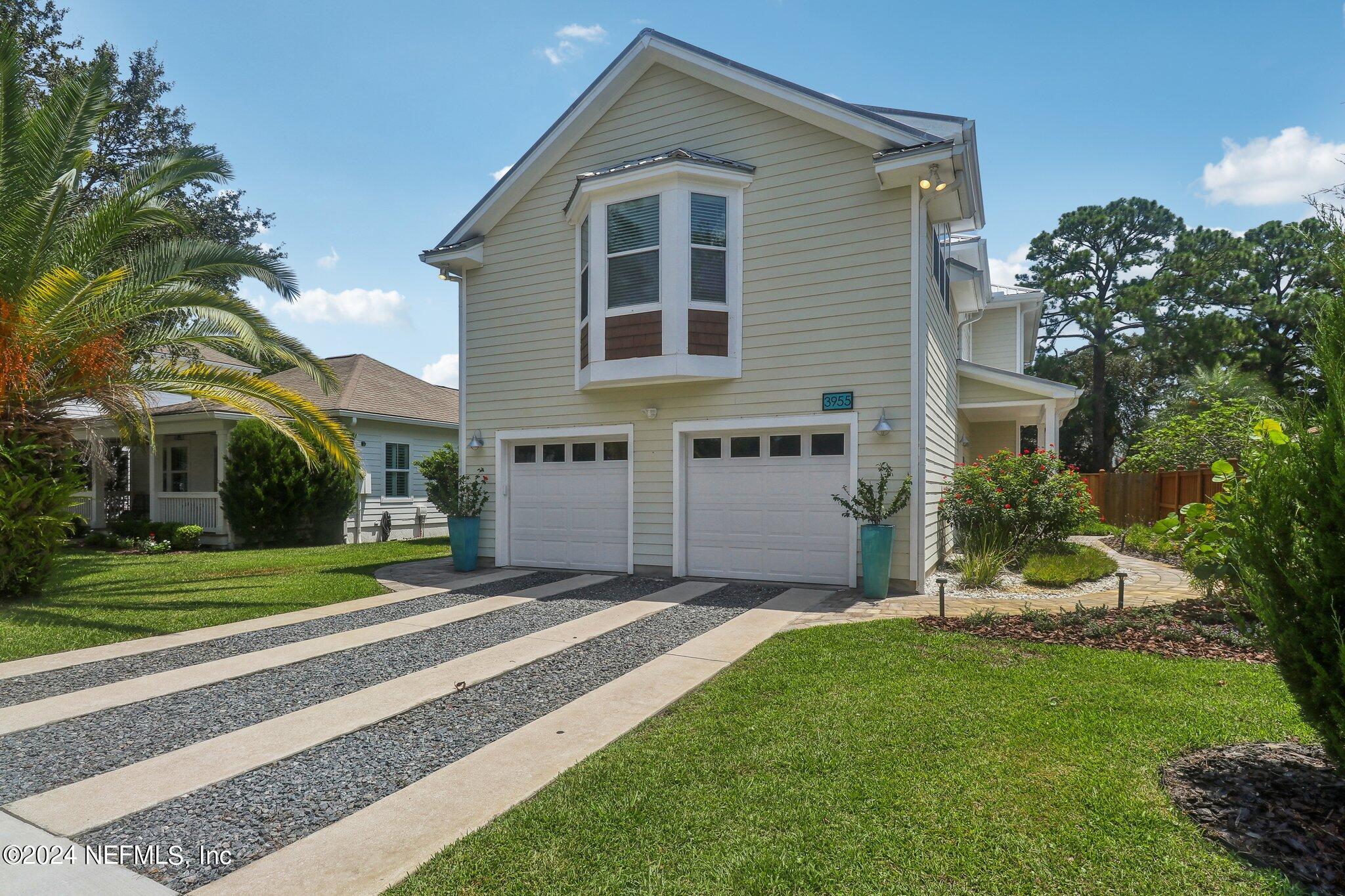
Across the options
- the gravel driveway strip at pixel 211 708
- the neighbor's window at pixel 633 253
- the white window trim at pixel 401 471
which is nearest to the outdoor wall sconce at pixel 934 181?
the neighbor's window at pixel 633 253

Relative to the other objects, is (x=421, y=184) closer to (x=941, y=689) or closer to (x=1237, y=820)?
(x=941, y=689)

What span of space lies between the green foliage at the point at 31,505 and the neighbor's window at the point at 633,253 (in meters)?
6.98

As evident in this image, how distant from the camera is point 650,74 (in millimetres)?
10680

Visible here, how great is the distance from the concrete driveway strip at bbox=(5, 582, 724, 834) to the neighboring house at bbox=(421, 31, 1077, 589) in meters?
4.18

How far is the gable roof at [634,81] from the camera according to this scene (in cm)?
895

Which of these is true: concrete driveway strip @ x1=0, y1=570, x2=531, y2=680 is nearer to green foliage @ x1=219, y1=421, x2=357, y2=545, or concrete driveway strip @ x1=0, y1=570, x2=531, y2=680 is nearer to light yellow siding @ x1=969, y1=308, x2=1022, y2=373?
green foliage @ x1=219, y1=421, x2=357, y2=545

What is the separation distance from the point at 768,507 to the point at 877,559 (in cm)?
180

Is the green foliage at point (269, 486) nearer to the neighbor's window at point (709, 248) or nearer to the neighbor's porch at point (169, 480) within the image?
the neighbor's porch at point (169, 480)

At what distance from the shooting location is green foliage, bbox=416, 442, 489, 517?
1148cm

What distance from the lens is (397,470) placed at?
59.7 feet

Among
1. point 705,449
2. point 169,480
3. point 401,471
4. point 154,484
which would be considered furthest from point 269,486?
point 705,449

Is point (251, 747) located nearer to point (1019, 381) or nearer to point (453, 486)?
point (453, 486)

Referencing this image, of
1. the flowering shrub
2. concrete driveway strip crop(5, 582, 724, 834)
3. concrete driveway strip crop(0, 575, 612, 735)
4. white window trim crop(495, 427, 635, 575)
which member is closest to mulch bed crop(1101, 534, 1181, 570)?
the flowering shrub

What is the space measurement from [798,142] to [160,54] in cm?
2391
